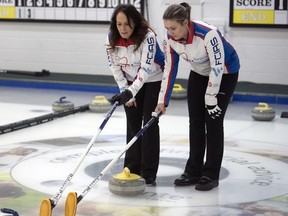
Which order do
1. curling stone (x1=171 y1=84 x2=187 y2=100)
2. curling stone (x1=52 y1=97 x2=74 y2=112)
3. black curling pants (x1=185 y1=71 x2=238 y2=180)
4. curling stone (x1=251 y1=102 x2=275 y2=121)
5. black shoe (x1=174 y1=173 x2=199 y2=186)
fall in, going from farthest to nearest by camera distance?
curling stone (x1=171 y1=84 x2=187 y2=100)
curling stone (x1=52 y1=97 x2=74 y2=112)
curling stone (x1=251 y1=102 x2=275 y2=121)
black shoe (x1=174 y1=173 x2=199 y2=186)
black curling pants (x1=185 y1=71 x2=238 y2=180)

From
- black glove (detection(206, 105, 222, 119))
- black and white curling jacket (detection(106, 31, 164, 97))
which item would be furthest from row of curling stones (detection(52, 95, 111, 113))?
black glove (detection(206, 105, 222, 119))

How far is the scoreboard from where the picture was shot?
923 cm

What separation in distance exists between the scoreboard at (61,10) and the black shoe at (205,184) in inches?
200

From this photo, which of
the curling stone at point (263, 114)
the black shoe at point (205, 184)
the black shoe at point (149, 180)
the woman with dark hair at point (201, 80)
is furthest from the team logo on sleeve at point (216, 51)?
the curling stone at point (263, 114)

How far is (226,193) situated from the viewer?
4207 mm

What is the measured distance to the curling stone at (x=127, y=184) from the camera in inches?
160

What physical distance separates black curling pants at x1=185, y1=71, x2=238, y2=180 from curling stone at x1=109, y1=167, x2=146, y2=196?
1.50 feet

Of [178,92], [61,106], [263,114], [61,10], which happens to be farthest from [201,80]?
[61,10]

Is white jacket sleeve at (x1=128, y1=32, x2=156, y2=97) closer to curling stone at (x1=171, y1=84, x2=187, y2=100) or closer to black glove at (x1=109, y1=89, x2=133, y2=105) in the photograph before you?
black glove at (x1=109, y1=89, x2=133, y2=105)

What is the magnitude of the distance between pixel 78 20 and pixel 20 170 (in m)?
4.95

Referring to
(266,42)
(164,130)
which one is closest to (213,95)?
(164,130)

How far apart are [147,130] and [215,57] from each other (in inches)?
27.0

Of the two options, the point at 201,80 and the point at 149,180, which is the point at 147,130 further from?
the point at 201,80

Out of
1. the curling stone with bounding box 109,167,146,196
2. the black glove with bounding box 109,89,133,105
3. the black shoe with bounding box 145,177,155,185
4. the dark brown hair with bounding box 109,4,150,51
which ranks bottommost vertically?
the black shoe with bounding box 145,177,155,185
